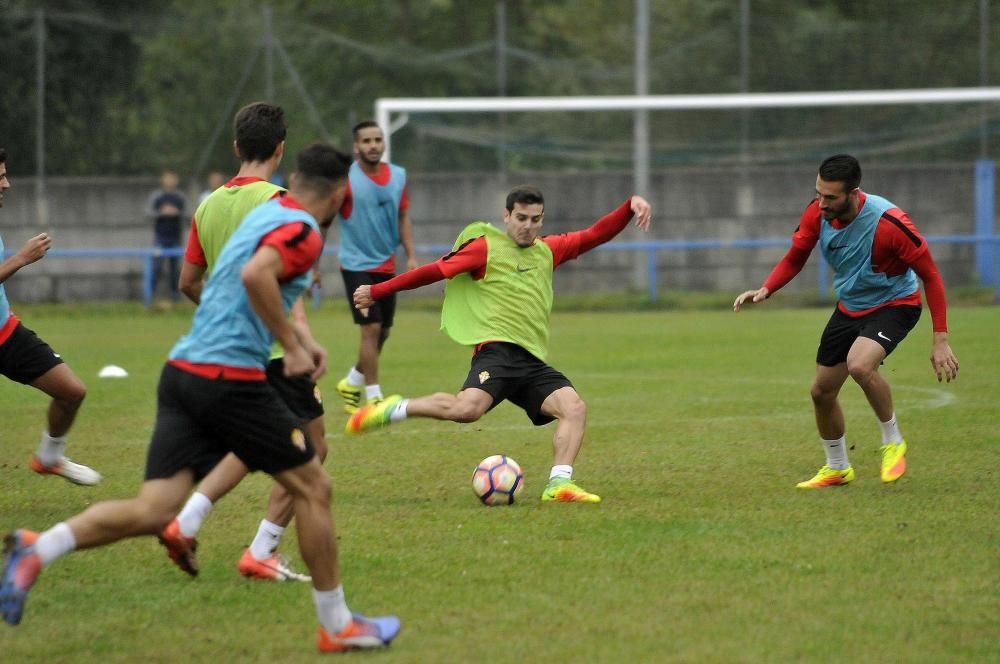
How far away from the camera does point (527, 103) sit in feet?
72.9

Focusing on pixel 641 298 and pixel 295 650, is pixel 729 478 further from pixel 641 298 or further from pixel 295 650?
pixel 641 298

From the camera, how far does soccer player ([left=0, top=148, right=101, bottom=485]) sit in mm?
8117

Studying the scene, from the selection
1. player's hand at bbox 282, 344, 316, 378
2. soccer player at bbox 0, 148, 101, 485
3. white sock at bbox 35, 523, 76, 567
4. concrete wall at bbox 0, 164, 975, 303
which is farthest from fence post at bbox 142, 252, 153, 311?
player's hand at bbox 282, 344, 316, 378

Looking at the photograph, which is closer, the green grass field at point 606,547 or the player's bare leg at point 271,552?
the green grass field at point 606,547

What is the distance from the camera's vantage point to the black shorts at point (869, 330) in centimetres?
830

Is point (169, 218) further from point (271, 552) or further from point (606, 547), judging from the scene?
point (606, 547)

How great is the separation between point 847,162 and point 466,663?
4287mm

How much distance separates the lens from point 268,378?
258 inches

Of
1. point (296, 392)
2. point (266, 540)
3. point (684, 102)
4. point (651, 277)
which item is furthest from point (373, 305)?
point (684, 102)

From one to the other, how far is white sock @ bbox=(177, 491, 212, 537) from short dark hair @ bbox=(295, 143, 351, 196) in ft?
5.48

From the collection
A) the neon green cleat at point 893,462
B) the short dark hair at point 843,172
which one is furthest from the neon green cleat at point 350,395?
the short dark hair at point 843,172

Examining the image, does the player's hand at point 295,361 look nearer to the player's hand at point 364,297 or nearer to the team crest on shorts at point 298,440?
the team crest on shorts at point 298,440

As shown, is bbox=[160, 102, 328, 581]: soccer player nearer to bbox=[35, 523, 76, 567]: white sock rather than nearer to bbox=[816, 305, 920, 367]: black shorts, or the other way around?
bbox=[35, 523, 76, 567]: white sock

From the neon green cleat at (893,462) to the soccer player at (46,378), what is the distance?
4.73m
